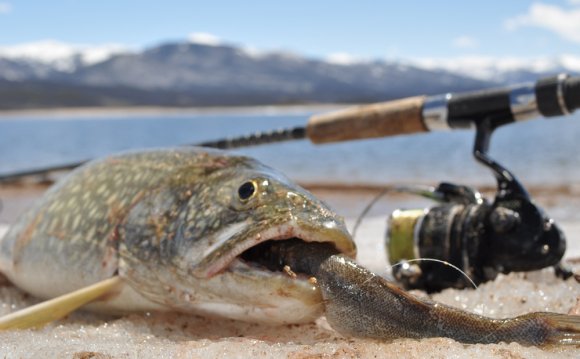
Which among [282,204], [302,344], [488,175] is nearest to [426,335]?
[302,344]

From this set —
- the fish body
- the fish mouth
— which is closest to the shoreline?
the fish body

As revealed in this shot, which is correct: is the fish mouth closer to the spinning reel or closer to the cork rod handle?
the spinning reel

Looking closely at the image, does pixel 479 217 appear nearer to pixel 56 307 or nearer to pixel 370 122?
pixel 370 122

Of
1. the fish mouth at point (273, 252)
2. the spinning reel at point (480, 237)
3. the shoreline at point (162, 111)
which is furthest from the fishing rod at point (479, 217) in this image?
the shoreline at point (162, 111)

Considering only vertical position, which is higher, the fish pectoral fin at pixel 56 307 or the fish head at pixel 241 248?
the fish head at pixel 241 248

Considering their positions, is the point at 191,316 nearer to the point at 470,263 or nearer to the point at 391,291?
the point at 391,291

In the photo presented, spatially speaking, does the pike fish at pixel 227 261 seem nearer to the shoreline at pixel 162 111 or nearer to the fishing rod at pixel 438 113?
the fishing rod at pixel 438 113
